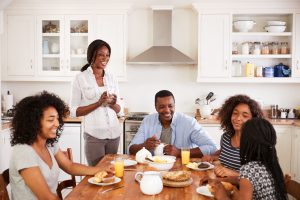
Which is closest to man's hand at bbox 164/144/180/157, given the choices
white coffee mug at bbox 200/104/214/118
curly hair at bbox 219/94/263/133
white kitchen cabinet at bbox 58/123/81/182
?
curly hair at bbox 219/94/263/133

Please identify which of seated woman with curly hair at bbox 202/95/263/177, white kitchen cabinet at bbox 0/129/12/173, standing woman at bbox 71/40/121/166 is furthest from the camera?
white kitchen cabinet at bbox 0/129/12/173

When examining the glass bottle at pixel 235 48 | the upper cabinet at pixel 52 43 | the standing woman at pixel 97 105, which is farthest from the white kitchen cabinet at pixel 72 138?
the glass bottle at pixel 235 48

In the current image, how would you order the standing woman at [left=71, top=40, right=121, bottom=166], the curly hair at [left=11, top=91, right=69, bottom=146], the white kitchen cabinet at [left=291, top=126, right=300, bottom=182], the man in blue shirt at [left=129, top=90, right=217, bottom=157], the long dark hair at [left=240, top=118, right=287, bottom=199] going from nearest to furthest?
the long dark hair at [left=240, top=118, right=287, bottom=199] → the curly hair at [left=11, top=91, right=69, bottom=146] → the man in blue shirt at [left=129, top=90, right=217, bottom=157] → the standing woman at [left=71, top=40, right=121, bottom=166] → the white kitchen cabinet at [left=291, top=126, right=300, bottom=182]

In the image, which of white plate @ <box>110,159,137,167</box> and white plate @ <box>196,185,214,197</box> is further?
white plate @ <box>110,159,137,167</box>

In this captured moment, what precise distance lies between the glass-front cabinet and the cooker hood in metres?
0.67

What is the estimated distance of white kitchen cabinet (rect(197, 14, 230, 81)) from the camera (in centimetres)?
468

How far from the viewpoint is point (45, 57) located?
4871mm

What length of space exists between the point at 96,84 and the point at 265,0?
261cm

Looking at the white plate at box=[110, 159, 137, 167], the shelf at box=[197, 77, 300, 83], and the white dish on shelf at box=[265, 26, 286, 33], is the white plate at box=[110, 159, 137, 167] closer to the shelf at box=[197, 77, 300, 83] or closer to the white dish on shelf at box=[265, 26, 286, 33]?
the shelf at box=[197, 77, 300, 83]

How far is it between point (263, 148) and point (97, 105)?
1635 mm

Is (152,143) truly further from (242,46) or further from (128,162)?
(242,46)

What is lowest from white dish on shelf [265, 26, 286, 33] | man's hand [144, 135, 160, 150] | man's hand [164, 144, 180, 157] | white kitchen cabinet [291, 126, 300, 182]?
white kitchen cabinet [291, 126, 300, 182]

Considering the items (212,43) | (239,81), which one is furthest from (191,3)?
(239,81)

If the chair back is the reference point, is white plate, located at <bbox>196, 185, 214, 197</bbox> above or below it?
below
